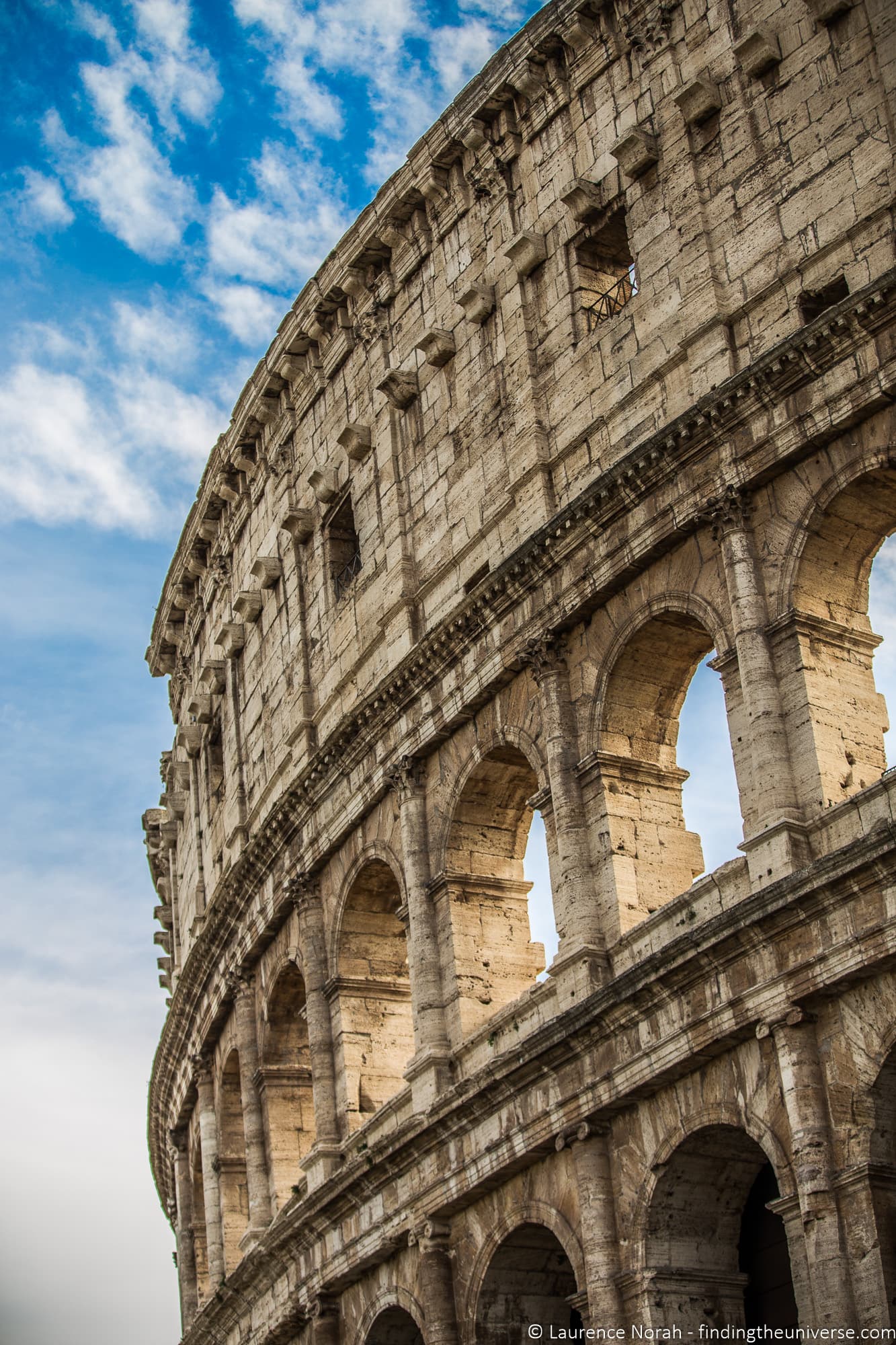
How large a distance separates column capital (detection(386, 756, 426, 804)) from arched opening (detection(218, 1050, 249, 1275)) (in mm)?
7211

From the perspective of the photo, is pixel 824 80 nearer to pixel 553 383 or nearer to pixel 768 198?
pixel 768 198

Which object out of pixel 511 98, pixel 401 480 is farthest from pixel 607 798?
pixel 511 98

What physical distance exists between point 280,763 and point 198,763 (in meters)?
5.73

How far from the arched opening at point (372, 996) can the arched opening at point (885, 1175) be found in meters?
8.53

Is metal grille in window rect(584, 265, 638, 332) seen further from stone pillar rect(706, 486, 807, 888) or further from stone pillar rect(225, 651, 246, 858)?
stone pillar rect(225, 651, 246, 858)

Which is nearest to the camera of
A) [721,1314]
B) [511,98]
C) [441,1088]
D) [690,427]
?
[721,1314]

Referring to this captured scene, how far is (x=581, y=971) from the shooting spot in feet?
66.3

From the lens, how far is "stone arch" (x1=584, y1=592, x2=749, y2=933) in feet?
67.6

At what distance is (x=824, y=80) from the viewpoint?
20703 millimetres

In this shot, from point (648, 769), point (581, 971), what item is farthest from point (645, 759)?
point (581, 971)

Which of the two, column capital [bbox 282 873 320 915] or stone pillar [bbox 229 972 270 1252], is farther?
stone pillar [bbox 229 972 270 1252]

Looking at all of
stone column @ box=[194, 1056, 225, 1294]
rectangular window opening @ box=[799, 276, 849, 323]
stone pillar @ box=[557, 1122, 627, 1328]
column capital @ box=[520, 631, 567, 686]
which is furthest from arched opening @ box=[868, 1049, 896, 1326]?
stone column @ box=[194, 1056, 225, 1294]

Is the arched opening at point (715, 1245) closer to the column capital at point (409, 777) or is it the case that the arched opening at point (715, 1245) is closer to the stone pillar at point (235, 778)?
the column capital at point (409, 777)

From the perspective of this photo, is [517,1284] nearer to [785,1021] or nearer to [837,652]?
[785,1021]
